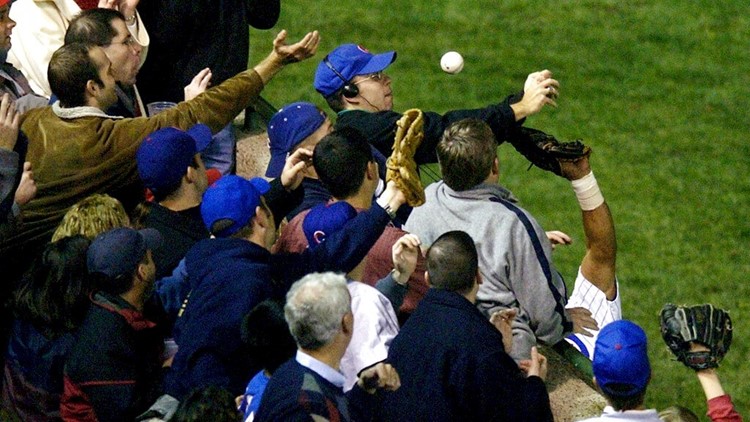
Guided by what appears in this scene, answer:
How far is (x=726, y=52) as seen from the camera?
14.2 meters

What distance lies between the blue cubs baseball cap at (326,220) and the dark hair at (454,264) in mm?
518

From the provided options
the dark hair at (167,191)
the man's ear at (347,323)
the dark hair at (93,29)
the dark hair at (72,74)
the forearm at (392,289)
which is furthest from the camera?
the dark hair at (93,29)

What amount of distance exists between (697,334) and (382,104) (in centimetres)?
245

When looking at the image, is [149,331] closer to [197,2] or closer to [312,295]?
[312,295]

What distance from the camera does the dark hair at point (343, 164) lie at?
6691mm

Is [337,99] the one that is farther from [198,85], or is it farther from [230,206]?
[230,206]

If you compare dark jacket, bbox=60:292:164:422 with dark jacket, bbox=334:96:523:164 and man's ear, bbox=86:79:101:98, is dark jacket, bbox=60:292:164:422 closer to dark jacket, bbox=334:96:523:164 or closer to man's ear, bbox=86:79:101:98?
man's ear, bbox=86:79:101:98

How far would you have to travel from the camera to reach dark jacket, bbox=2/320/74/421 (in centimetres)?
640

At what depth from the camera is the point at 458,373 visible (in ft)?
19.6

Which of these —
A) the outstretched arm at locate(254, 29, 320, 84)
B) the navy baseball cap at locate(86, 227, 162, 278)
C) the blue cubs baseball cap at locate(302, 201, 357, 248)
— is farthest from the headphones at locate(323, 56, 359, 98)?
the navy baseball cap at locate(86, 227, 162, 278)

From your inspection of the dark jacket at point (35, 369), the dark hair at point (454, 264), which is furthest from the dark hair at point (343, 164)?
the dark jacket at point (35, 369)

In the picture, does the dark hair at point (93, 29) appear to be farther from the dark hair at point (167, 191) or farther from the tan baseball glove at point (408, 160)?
the tan baseball glove at point (408, 160)

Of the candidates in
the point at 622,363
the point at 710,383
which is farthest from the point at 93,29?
the point at 710,383

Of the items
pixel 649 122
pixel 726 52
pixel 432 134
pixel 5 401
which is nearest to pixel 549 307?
pixel 432 134
